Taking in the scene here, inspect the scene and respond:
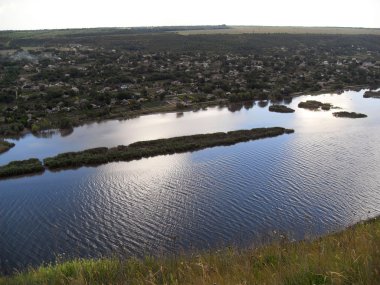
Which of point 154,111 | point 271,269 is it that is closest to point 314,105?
point 154,111

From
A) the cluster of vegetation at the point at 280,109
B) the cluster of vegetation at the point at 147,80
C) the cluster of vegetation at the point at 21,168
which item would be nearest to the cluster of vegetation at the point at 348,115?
the cluster of vegetation at the point at 280,109

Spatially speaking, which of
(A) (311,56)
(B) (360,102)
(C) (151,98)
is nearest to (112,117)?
(C) (151,98)

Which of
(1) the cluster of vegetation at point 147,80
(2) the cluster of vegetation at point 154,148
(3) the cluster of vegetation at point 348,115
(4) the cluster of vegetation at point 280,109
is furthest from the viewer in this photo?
(4) the cluster of vegetation at point 280,109

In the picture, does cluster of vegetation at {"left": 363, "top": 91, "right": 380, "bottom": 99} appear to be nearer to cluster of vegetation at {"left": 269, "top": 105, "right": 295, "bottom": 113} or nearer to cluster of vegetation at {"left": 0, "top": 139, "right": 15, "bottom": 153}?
cluster of vegetation at {"left": 269, "top": 105, "right": 295, "bottom": 113}

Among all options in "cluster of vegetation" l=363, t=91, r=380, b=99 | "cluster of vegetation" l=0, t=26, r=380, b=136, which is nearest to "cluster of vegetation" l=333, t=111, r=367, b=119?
"cluster of vegetation" l=0, t=26, r=380, b=136

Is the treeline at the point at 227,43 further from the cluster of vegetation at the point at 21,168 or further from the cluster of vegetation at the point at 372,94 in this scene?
the cluster of vegetation at the point at 21,168

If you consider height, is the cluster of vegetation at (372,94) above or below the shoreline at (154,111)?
above

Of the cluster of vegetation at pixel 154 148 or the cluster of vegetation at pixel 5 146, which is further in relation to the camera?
the cluster of vegetation at pixel 5 146
